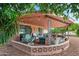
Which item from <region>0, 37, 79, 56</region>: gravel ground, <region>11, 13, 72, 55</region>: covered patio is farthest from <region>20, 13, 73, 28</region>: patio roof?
<region>0, 37, 79, 56</region>: gravel ground

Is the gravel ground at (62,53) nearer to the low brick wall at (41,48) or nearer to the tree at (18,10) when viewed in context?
the low brick wall at (41,48)

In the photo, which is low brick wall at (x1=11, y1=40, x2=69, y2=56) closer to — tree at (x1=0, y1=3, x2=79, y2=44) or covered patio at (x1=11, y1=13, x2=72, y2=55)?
covered patio at (x1=11, y1=13, x2=72, y2=55)

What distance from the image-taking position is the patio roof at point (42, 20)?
3977mm

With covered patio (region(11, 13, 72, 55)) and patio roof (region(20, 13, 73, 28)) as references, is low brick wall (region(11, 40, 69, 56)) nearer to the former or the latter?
covered patio (region(11, 13, 72, 55))

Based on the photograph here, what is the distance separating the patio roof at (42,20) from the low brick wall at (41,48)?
237 millimetres

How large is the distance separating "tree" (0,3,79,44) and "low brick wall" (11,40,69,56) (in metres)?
0.16

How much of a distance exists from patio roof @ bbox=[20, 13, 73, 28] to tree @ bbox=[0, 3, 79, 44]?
0.05 metres

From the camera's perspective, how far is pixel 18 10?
13.1 feet

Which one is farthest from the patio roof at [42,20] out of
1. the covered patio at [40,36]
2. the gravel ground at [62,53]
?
the gravel ground at [62,53]

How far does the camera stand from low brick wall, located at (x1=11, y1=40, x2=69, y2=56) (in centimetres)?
401

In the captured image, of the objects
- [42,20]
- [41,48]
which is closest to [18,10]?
[42,20]

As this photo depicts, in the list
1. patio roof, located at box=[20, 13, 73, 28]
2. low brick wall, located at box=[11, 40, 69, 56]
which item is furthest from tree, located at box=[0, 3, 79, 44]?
low brick wall, located at box=[11, 40, 69, 56]

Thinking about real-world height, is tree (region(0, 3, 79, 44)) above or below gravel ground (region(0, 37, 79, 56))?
above

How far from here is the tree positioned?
394cm
